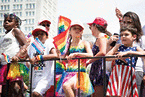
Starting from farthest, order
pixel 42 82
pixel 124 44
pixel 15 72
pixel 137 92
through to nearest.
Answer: pixel 15 72
pixel 42 82
pixel 124 44
pixel 137 92

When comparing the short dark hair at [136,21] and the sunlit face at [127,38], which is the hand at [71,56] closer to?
the sunlit face at [127,38]

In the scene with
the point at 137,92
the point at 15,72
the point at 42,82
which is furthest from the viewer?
the point at 15,72

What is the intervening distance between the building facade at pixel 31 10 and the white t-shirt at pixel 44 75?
301 ft

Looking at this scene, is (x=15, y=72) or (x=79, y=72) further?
(x=15, y=72)

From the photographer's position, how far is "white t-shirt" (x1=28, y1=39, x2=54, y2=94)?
207 inches

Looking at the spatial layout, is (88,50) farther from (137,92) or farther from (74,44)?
(137,92)

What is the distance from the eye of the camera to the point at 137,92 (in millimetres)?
4574

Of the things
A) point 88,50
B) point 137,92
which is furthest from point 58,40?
point 137,92

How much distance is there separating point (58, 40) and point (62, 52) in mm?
245

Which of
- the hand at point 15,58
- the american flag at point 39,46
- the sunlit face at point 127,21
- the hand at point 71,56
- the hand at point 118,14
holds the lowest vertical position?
the hand at point 15,58

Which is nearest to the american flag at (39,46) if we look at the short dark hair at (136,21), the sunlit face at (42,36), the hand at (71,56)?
the sunlit face at (42,36)

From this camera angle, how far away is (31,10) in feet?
342

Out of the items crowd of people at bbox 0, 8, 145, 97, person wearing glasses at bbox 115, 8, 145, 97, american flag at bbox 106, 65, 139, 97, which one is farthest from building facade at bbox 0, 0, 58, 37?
american flag at bbox 106, 65, 139, 97

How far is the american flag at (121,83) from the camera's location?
15.2 feet
